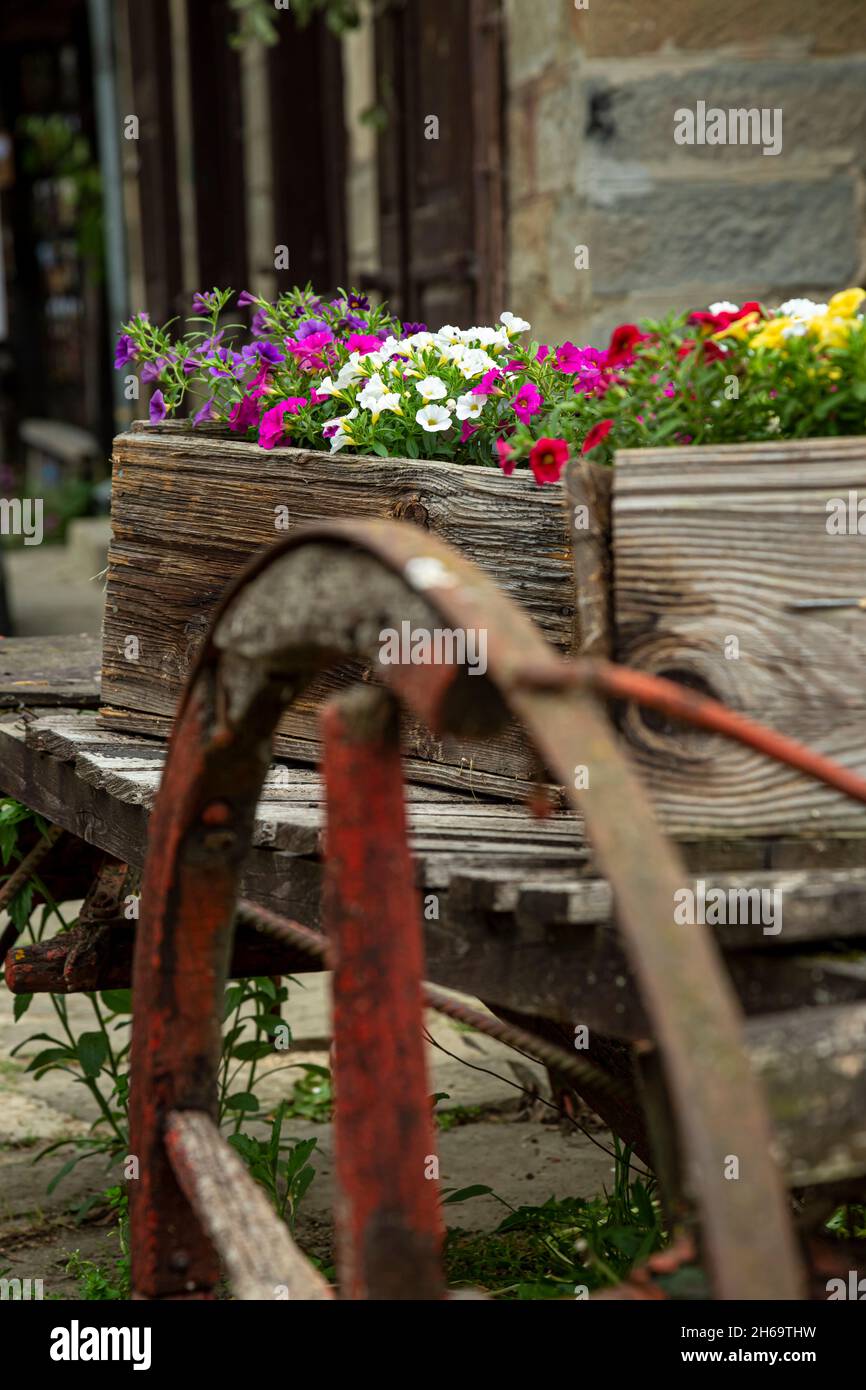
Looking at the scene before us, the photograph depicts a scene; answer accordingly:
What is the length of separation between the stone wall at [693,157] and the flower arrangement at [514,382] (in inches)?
61.0

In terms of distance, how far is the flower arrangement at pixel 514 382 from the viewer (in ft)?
5.00

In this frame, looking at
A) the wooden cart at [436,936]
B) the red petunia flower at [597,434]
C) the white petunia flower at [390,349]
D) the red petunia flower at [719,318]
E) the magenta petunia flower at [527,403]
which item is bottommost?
the wooden cart at [436,936]

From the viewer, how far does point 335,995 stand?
1191 mm

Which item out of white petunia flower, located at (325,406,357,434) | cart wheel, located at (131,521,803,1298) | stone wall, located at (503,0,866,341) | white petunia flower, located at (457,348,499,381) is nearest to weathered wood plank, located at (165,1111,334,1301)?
cart wheel, located at (131,521,803,1298)

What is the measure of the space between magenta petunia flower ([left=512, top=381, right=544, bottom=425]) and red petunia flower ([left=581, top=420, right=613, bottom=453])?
384 millimetres

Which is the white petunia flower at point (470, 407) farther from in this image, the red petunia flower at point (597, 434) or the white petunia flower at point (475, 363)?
the red petunia flower at point (597, 434)

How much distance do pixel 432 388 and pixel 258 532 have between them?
277 millimetres

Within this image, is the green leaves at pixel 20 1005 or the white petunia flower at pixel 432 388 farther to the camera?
the green leaves at pixel 20 1005

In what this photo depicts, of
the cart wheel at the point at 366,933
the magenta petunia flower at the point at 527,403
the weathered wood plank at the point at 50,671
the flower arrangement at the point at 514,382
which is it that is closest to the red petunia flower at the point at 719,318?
the flower arrangement at the point at 514,382

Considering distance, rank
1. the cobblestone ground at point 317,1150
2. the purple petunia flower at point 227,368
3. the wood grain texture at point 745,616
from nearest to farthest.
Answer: the wood grain texture at point 745,616 → the purple petunia flower at point 227,368 → the cobblestone ground at point 317,1150

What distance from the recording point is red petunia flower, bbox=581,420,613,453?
62.2 inches

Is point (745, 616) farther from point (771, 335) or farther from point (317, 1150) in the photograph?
point (317, 1150)

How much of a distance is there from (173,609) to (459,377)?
50 cm

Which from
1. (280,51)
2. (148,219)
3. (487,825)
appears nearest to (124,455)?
(487,825)
